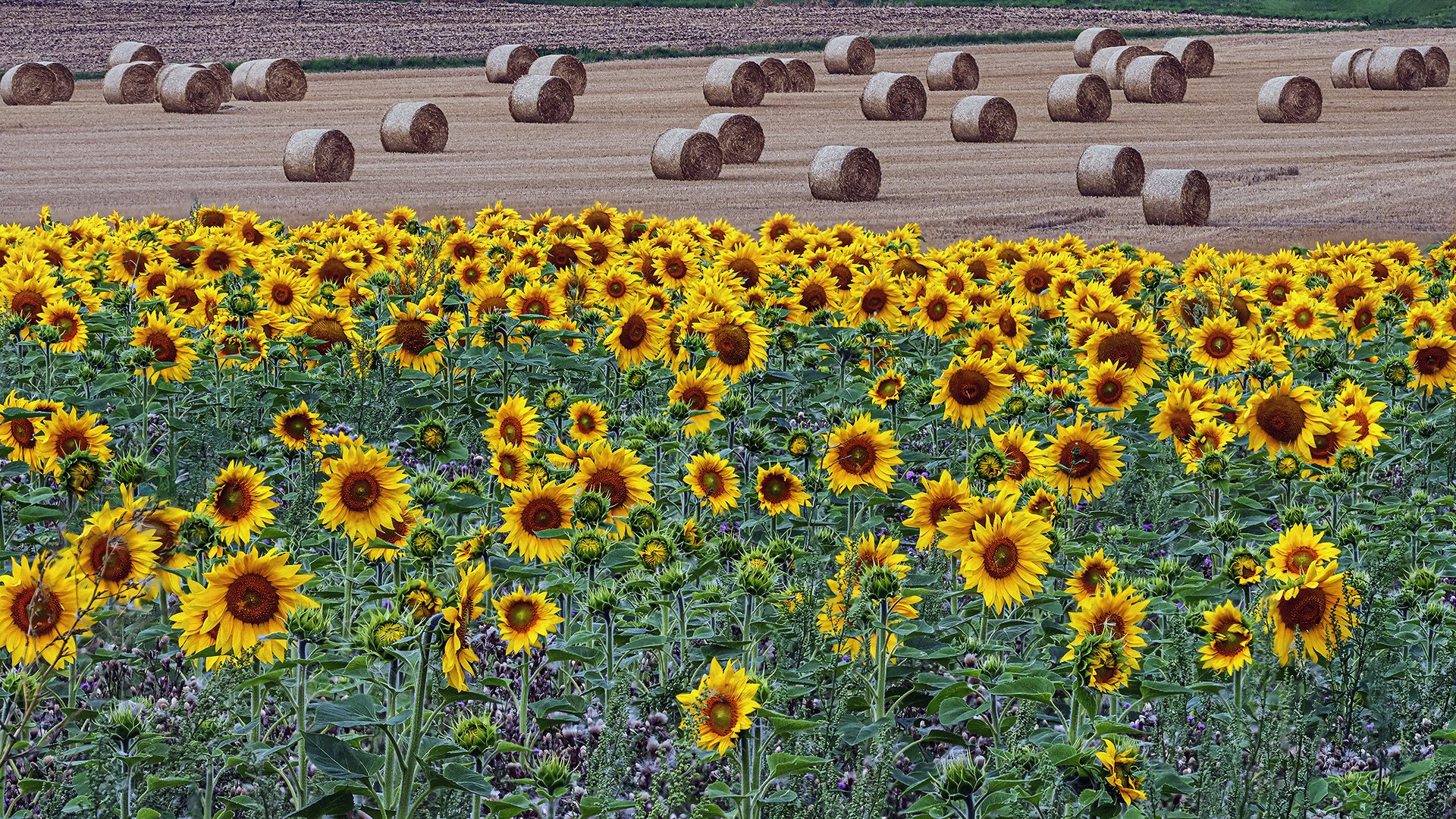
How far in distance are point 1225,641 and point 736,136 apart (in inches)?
630

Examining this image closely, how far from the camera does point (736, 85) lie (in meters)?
25.4

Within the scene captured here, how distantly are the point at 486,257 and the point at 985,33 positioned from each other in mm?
33088

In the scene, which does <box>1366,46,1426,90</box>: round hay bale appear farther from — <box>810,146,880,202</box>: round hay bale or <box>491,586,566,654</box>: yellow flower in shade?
<box>491,586,566,654</box>: yellow flower in shade

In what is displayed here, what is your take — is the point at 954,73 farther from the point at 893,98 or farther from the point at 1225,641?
the point at 1225,641

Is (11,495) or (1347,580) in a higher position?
(11,495)

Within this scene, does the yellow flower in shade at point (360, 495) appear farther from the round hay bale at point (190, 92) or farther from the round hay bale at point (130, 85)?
the round hay bale at point (130, 85)

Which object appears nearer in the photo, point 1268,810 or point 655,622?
point 1268,810

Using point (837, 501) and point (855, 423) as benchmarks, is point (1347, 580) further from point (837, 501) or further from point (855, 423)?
point (837, 501)

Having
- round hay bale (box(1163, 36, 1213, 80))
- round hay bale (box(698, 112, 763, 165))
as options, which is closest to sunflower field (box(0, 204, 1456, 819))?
round hay bale (box(698, 112, 763, 165))

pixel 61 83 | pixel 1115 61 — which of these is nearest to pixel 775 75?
pixel 1115 61

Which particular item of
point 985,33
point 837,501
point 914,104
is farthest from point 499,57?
point 837,501

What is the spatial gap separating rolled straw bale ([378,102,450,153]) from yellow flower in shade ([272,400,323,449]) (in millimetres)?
16596

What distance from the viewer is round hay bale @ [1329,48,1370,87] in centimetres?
2686

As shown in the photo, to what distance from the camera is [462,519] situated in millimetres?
4414
